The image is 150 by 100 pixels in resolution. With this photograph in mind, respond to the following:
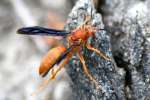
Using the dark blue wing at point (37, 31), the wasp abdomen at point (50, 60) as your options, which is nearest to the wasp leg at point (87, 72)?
the wasp abdomen at point (50, 60)

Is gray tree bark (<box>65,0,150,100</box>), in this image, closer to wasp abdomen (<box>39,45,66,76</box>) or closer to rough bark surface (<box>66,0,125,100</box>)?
rough bark surface (<box>66,0,125,100</box>)

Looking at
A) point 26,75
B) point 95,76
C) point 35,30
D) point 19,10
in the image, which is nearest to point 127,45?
point 95,76

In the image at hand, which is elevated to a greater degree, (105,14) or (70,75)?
(105,14)

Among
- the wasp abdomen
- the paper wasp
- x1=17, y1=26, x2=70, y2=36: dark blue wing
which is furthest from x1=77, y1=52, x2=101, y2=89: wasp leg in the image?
x1=17, y1=26, x2=70, y2=36: dark blue wing

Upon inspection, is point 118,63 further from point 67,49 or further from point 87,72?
point 67,49

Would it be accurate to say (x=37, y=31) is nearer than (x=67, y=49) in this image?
No

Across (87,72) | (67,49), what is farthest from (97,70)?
(67,49)

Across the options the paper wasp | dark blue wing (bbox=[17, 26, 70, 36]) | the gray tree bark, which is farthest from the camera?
dark blue wing (bbox=[17, 26, 70, 36])

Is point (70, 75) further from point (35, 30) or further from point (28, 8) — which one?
point (28, 8)

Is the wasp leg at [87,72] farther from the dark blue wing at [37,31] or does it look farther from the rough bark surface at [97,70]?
the dark blue wing at [37,31]

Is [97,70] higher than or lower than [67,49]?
lower

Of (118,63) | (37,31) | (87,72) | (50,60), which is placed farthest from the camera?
(37,31)
